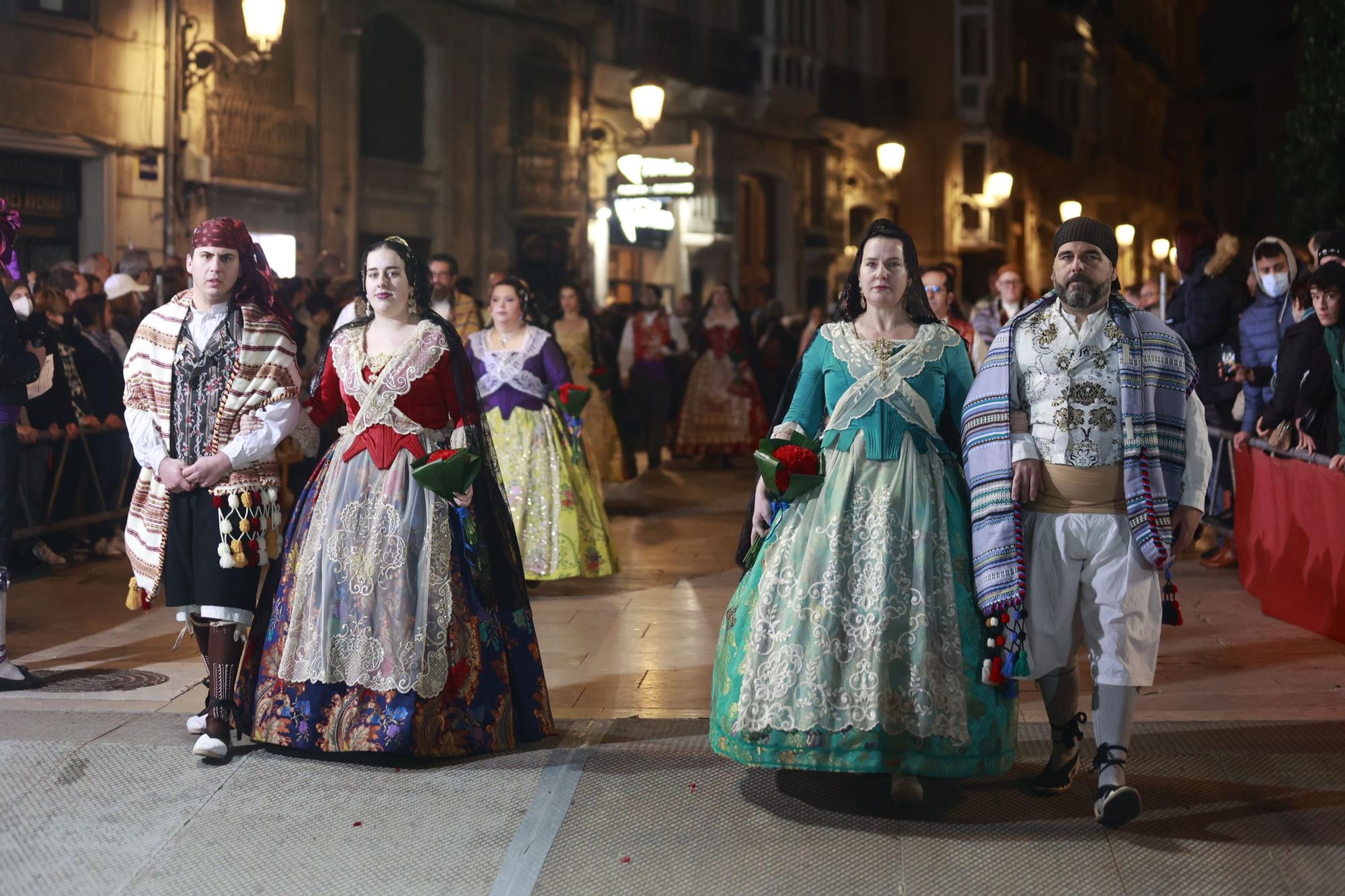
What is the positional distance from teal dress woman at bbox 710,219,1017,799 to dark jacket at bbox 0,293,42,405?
10.8ft

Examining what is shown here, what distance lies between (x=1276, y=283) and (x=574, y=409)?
13.3 ft

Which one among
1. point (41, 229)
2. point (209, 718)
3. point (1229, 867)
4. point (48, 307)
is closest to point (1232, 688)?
point (1229, 867)

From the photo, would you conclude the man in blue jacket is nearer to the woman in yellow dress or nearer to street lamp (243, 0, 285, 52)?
the woman in yellow dress

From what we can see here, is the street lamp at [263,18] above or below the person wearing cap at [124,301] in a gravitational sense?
above

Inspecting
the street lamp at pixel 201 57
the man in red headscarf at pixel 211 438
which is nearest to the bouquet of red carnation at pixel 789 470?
the man in red headscarf at pixel 211 438

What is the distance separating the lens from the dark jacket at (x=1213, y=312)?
10242mm

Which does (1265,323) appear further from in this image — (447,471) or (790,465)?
(447,471)

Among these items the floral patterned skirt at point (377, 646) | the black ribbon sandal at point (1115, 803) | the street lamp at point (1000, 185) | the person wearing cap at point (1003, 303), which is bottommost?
the black ribbon sandal at point (1115, 803)

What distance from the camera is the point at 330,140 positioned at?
60.1ft

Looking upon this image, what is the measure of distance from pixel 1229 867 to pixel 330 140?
1538cm

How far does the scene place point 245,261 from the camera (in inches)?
230

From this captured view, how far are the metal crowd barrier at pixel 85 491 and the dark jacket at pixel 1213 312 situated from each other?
6.61 m

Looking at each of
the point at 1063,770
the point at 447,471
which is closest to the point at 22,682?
the point at 447,471

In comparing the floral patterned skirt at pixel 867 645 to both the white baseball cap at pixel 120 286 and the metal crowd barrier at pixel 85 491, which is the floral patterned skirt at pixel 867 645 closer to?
the metal crowd barrier at pixel 85 491
